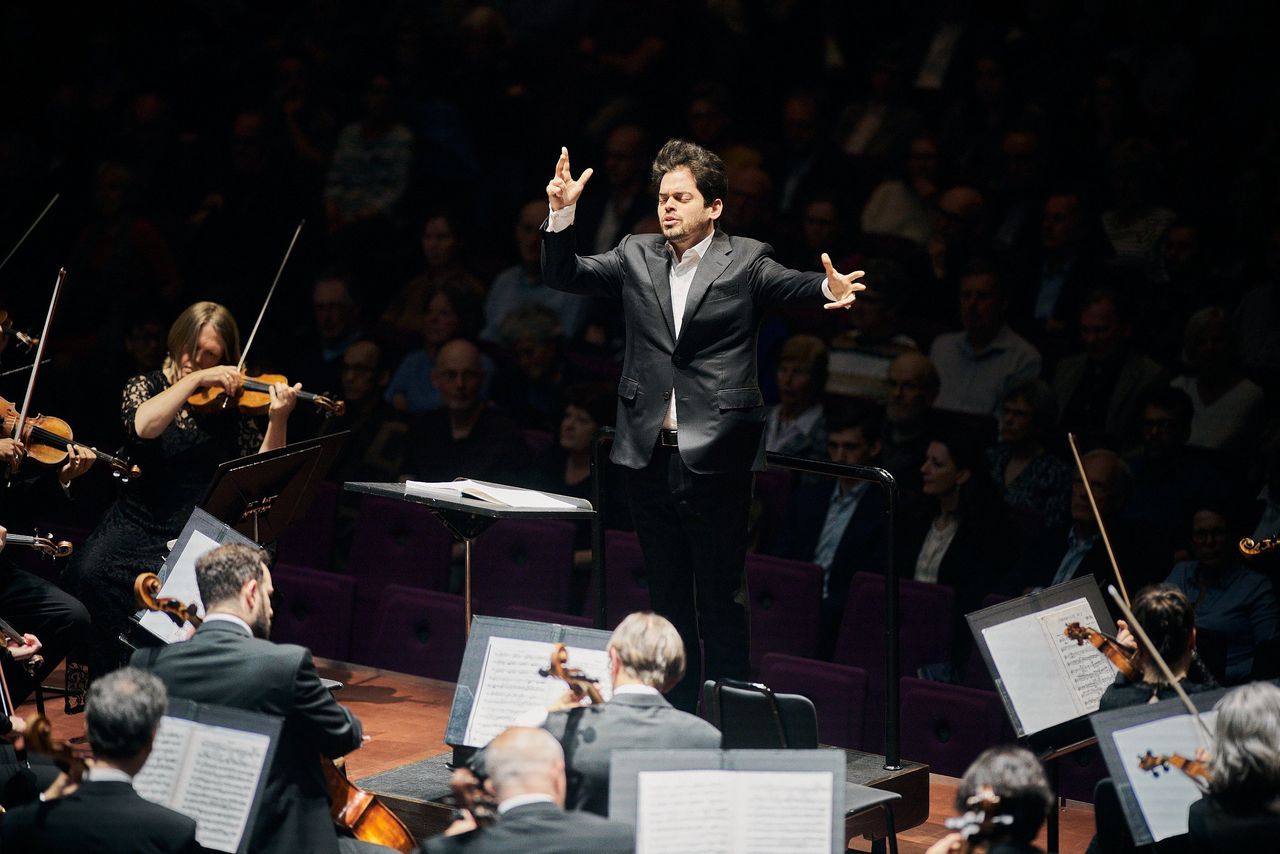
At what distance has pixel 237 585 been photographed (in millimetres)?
3131

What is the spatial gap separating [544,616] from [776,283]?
6.12 feet

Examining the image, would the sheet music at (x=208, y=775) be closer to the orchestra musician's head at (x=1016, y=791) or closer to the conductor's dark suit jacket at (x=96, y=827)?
the conductor's dark suit jacket at (x=96, y=827)

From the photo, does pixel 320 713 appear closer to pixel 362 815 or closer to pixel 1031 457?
pixel 362 815

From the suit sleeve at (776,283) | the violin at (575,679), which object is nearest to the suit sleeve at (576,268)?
the suit sleeve at (776,283)

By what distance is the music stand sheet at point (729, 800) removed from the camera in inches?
105

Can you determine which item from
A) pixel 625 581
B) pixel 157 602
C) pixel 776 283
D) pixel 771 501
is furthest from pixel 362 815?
pixel 771 501

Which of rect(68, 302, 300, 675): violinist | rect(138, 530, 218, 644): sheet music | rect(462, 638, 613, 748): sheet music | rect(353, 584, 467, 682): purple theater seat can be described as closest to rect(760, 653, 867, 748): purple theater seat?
rect(353, 584, 467, 682): purple theater seat

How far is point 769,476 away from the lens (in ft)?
17.8

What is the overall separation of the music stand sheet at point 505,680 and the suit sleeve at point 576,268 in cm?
79

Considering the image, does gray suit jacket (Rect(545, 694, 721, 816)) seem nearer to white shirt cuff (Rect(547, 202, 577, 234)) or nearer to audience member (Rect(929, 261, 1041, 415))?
white shirt cuff (Rect(547, 202, 577, 234))

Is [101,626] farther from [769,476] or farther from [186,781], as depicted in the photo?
[769,476]

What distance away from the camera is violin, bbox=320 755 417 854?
10.7 ft

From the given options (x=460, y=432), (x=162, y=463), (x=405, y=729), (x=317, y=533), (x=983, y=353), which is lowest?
(x=405, y=729)

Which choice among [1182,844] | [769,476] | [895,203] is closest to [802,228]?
[895,203]
